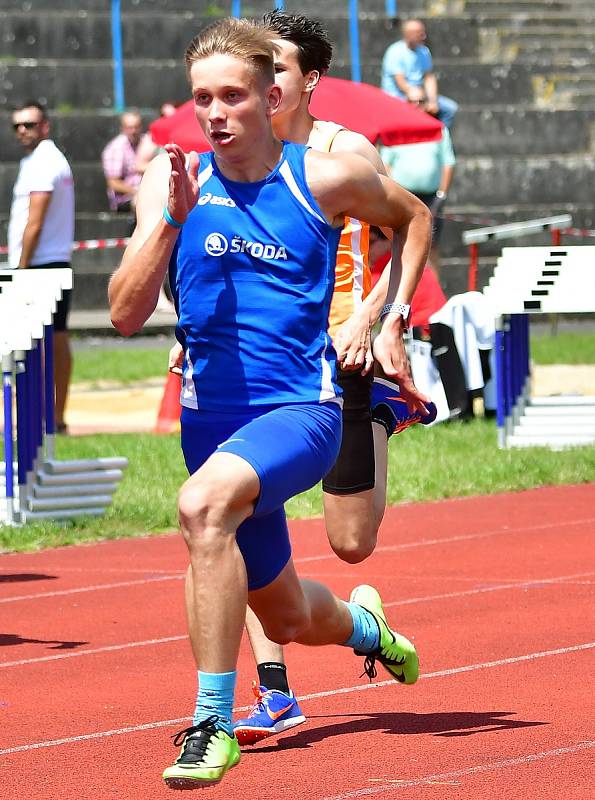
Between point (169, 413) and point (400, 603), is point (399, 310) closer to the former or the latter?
point (400, 603)

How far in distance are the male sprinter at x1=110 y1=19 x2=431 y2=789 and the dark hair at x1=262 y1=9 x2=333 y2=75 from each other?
4.21 ft

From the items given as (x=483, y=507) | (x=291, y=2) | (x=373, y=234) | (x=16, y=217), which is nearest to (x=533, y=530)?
(x=483, y=507)

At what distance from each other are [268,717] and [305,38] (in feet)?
7.80

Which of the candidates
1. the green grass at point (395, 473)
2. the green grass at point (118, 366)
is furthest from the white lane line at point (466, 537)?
the green grass at point (118, 366)

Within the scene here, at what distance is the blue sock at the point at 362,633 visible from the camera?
17.5 ft

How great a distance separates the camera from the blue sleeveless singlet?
14.7ft

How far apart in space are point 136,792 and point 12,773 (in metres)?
0.44

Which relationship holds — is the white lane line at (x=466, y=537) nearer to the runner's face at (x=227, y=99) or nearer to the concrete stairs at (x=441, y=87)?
the runner's face at (x=227, y=99)

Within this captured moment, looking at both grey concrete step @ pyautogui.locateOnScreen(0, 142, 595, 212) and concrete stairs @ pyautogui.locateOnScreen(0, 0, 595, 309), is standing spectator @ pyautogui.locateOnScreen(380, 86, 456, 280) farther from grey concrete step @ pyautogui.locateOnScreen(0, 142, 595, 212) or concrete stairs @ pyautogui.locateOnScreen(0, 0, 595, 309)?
grey concrete step @ pyautogui.locateOnScreen(0, 142, 595, 212)

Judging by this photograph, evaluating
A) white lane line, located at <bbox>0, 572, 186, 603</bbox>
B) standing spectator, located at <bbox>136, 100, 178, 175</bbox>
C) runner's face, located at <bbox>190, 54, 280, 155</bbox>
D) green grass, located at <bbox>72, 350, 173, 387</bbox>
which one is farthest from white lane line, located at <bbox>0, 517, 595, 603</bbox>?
standing spectator, located at <bbox>136, 100, 178, 175</bbox>

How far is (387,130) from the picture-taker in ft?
48.3

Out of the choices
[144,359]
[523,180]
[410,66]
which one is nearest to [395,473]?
[144,359]

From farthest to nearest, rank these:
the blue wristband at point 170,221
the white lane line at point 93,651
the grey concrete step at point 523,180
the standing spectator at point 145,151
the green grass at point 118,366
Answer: the grey concrete step at point 523,180 → the standing spectator at point 145,151 → the green grass at point 118,366 → the white lane line at point 93,651 → the blue wristband at point 170,221

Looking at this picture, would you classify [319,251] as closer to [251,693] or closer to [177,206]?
[177,206]
